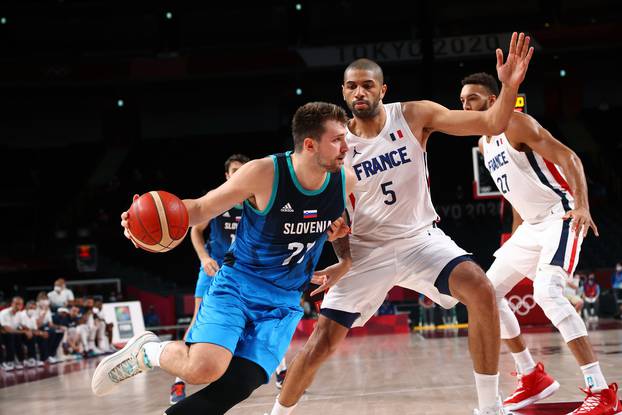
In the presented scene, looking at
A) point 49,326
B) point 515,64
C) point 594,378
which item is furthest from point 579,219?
point 49,326

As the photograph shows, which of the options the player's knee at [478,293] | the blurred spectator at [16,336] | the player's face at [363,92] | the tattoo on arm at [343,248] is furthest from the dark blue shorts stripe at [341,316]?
the blurred spectator at [16,336]

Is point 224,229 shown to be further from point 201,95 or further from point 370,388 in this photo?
point 201,95

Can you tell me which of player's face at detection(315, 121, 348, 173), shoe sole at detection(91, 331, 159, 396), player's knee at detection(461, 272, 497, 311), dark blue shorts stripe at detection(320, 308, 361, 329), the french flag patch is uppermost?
player's face at detection(315, 121, 348, 173)

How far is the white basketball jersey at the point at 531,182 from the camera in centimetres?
515

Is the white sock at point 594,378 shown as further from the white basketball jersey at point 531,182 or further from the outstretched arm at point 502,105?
the outstretched arm at point 502,105

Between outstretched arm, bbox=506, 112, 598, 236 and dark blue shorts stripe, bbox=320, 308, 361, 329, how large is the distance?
148cm

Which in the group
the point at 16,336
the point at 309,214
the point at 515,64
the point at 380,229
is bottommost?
the point at 16,336

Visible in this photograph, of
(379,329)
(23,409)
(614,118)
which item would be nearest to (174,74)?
(379,329)

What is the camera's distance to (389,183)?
443 cm

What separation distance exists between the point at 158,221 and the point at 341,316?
1444mm

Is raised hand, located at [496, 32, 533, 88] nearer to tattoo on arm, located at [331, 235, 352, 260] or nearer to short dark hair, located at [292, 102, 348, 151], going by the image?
short dark hair, located at [292, 102, 348, 151]

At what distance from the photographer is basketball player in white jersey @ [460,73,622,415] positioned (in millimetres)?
4785

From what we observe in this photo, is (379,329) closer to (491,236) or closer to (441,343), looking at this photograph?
(441,343)

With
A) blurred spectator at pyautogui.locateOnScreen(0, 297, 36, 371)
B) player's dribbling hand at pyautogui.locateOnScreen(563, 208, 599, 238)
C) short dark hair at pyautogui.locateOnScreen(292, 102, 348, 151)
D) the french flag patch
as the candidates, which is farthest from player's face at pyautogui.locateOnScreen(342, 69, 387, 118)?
blurred spectator at pyautogui.locateOnScreen(0, 297, 36, 371)
